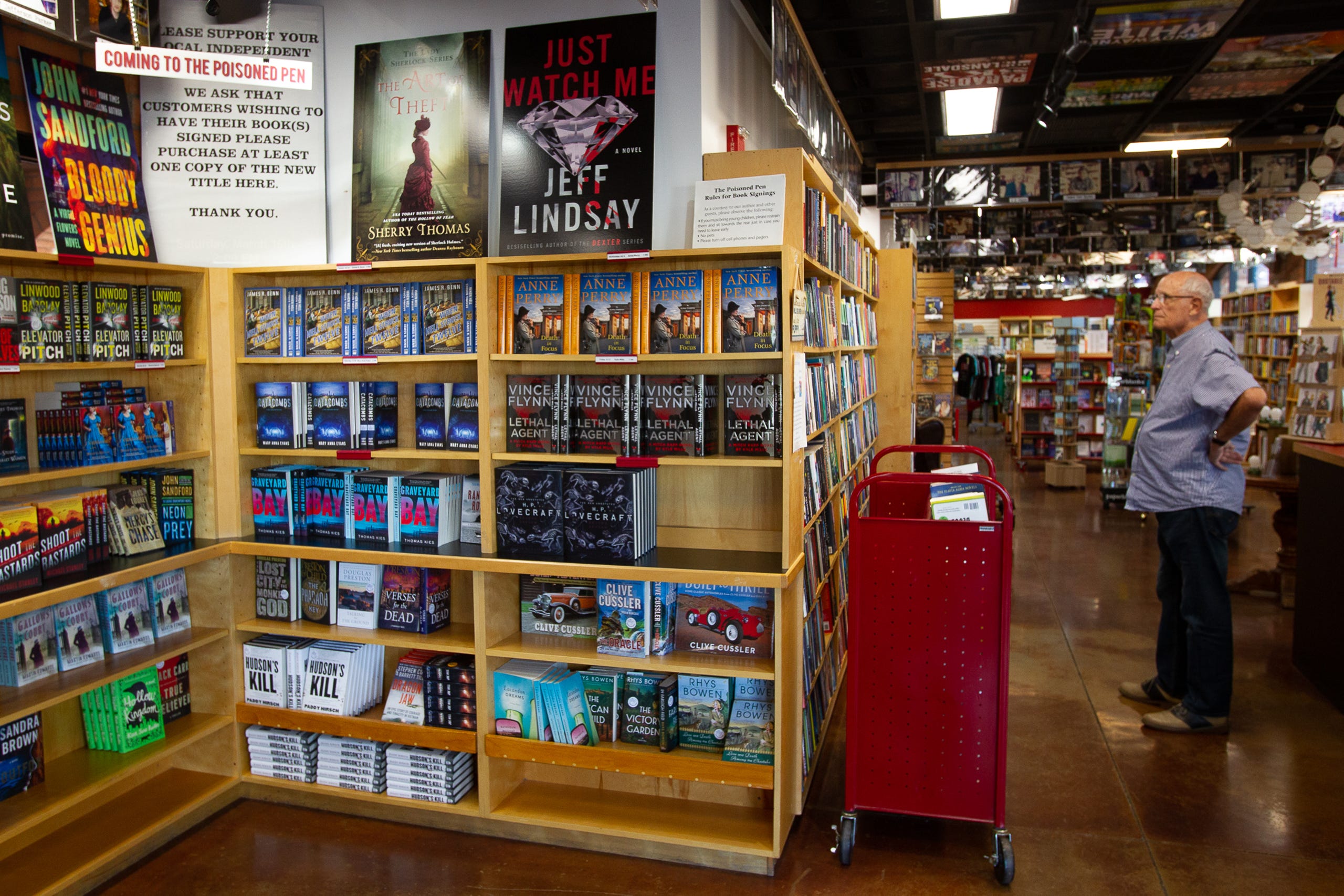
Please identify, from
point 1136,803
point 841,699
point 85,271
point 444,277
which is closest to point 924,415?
point 841,699

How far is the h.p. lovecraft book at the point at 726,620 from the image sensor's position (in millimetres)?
3377

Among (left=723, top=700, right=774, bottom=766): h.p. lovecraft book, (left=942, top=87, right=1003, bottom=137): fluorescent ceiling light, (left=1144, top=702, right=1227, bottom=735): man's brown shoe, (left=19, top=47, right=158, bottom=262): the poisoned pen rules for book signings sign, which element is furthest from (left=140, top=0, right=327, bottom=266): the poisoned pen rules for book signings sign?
(left=942, top=87, right=1003, bottom=137): fluorescent ceiling light

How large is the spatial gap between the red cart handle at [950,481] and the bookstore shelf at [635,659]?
640mm

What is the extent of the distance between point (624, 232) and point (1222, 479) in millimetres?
2892

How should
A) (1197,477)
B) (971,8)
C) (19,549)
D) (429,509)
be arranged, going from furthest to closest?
1. (971,8)
2. (1197,477)
3. (429,509)
4. (19,549)

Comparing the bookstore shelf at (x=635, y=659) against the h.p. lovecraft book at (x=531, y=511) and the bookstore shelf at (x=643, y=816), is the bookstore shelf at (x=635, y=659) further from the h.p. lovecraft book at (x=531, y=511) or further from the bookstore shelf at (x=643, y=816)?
the bookstore shelf at (x=643, y=816)

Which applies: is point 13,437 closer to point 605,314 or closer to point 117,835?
point 117,835

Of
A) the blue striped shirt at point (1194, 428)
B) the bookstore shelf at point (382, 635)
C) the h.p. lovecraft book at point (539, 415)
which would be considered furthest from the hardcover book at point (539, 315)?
the blue striped shirt at point (1194, 428)

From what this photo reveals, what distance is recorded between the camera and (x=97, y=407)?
140 inches

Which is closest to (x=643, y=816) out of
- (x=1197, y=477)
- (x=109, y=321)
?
(x=109, y=321)

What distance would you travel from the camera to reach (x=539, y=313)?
355cm

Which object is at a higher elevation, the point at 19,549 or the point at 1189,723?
the point at 19,549

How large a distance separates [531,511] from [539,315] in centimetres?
75

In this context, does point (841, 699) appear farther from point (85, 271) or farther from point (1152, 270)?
point (1152, 270)
